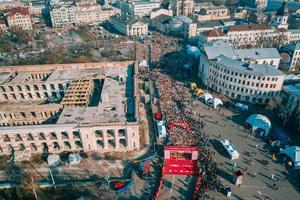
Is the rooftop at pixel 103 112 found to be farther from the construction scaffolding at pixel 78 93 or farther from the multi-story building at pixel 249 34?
the multi-story building at pixel 249 34

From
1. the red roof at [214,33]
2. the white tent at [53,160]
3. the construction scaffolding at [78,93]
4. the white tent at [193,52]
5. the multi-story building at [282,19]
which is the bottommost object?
the white tent at [53,160]

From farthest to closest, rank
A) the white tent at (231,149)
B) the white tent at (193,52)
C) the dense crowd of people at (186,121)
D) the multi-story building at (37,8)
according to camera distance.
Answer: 1. the multi-story building at (37,8)
2. the white tent at (193,52)
3. the white tent at (231,149)
4. the dense crowd of people at (186,121)

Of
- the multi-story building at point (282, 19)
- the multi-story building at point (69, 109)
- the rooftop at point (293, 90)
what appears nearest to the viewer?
the multi-story building at point (69, 109)

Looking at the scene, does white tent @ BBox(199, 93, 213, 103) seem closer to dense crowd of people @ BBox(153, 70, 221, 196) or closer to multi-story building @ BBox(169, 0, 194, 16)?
dense crowd of people @ BBox(153, 70, 221, 196)

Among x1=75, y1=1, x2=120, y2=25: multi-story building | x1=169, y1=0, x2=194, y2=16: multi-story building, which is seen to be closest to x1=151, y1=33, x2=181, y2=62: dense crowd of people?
x1=169, y1=0, x2=194, y2=16: multi-story building

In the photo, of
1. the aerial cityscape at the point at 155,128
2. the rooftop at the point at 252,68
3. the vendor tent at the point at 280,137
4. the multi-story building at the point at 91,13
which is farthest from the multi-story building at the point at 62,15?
the vendor tent at the point at 280,137

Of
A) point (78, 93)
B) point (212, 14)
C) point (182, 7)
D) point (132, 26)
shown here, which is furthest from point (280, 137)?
point (182, 7)

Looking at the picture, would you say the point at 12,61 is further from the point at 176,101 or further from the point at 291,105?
the point at 291,105
